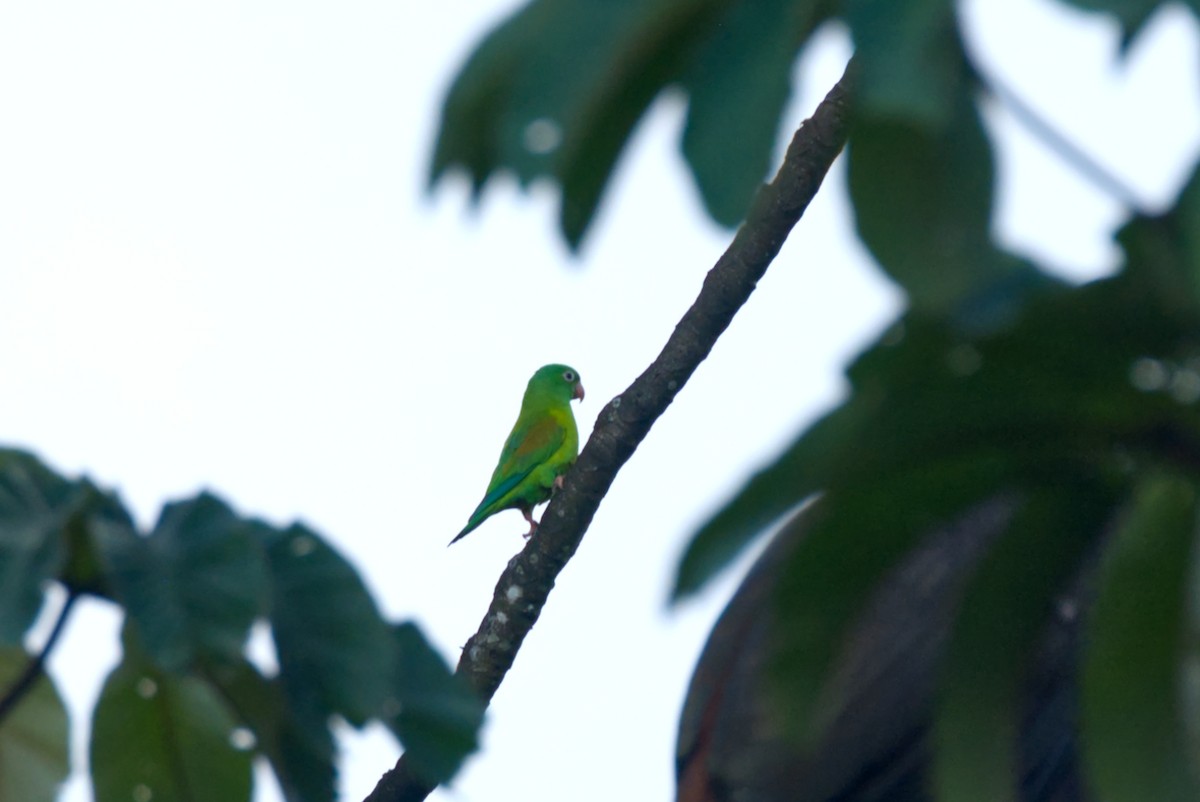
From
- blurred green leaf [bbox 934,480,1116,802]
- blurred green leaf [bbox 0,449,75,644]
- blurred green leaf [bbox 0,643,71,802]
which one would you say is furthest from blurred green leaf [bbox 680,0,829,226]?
blurred green leaf [bbox 0,643,71,802]

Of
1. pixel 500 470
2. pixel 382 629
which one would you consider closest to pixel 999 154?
pixel 382 629

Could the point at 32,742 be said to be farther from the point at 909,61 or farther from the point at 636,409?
the point at 636,409

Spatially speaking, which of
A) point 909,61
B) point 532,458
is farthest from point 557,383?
point 909,61

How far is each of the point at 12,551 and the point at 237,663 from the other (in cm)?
25

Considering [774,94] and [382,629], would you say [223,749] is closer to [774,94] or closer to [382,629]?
[382,629]

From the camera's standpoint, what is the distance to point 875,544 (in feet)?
3.33

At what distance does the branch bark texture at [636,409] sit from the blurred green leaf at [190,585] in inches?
80.5

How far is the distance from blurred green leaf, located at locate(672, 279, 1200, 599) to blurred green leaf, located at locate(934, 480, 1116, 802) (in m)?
Result: 0.09

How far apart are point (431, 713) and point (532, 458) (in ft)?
15.7

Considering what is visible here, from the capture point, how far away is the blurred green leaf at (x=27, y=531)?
1.39 meters

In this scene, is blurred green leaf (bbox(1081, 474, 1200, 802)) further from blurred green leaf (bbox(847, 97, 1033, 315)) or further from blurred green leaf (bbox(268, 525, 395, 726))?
blurred green leaf (bbox(268, 525, 395, 726))

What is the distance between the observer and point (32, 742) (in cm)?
200

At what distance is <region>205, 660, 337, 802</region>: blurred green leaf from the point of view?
1.57m

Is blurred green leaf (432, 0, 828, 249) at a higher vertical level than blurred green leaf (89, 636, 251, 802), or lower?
lower
